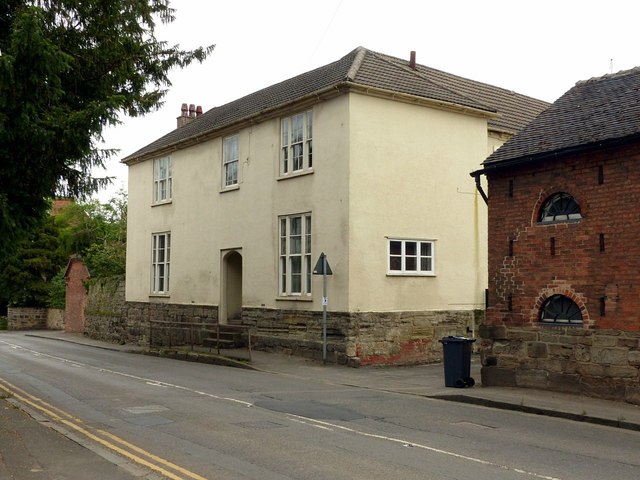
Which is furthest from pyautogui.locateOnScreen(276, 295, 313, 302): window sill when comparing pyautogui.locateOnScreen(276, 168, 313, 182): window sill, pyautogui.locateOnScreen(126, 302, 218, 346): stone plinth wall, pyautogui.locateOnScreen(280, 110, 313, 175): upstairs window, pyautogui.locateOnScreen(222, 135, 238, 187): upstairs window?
pyautogui.locateOnScreen(222, 135, 238, 187): upstairs window

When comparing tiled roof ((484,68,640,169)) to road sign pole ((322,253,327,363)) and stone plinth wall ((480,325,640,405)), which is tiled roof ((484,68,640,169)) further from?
road sign pole ((322,253,327,363))

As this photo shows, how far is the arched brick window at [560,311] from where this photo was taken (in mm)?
13750

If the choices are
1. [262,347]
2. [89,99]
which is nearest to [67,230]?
[262,347]

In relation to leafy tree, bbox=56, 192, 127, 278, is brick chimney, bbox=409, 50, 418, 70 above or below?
above

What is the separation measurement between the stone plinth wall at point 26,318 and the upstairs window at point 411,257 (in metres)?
36.3

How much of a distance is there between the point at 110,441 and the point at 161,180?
70.5ft

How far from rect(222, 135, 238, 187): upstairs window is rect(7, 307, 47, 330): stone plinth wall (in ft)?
97.8

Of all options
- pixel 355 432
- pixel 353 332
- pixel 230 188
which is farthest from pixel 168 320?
pixel 355 432

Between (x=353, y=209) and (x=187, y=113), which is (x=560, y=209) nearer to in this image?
(x=353, y=209)

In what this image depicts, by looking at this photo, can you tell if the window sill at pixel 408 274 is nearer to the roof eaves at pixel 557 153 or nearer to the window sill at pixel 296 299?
the window sill at pixel 296 299

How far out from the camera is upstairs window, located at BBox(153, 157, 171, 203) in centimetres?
2938

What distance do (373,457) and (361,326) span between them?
435 inches

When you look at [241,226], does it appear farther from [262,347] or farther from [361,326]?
[361,326]

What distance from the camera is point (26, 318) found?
4925cm
